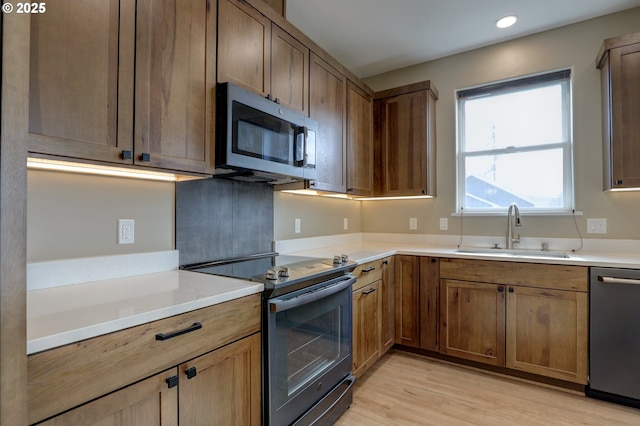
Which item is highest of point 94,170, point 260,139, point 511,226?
point 260,139

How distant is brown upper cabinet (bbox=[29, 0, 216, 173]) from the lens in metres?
1.04

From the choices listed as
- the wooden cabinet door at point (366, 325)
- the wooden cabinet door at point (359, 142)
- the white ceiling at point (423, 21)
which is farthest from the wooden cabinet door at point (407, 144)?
the wooden cabinet door at point (366, 325)

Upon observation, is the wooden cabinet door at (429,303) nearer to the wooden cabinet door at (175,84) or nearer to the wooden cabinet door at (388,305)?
the wooden cabinet door at (388,305)

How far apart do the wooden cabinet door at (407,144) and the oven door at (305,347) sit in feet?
4.68

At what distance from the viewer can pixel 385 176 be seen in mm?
3170

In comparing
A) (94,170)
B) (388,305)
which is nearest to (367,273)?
(388,305)

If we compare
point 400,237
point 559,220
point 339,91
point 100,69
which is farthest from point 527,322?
point 100,69

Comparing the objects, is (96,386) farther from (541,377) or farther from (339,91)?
(541,377)

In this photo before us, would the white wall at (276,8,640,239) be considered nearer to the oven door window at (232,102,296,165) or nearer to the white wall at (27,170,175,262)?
the oven door window at (232,102,296,165)

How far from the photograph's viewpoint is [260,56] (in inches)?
71.7

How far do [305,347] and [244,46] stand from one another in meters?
1.61

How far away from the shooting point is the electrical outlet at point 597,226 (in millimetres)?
2512

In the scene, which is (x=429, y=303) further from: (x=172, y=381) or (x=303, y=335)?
(x=172, y=381)

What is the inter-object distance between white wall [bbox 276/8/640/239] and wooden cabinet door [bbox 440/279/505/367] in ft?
2.32
